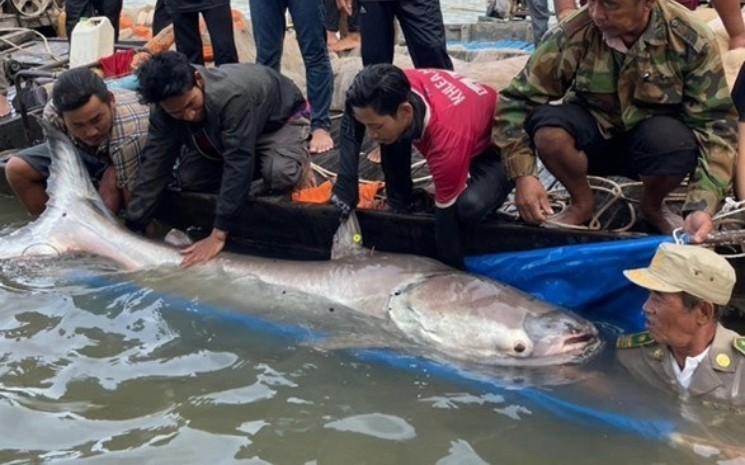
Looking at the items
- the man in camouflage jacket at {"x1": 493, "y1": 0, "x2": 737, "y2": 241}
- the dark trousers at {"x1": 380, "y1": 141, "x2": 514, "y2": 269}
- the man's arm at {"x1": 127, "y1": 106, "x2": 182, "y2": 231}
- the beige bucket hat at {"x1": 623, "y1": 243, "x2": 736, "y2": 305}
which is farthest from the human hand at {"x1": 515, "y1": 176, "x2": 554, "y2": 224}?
the man's arm at {"x1": 127, "y1": 106, "x2": 182, "y2": 231}

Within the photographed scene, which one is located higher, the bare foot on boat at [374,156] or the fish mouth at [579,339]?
the bare foot on boat at [374,156]

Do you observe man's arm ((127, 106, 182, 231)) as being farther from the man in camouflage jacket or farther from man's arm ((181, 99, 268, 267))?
the man in camouflage jacket

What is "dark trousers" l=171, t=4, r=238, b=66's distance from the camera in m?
6.66

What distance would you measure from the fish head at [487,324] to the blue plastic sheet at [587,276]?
20 cm

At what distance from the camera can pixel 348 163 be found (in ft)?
16.5

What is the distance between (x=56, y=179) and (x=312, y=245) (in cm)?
174

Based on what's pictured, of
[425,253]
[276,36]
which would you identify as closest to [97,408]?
[425,253]

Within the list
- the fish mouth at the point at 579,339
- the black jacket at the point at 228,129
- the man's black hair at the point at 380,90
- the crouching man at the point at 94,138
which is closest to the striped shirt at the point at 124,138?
the crouching man at the point at 94,138

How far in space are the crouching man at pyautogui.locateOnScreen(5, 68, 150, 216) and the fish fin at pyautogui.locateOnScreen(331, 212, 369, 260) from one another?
1.57m

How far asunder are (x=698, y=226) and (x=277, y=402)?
2.04 m

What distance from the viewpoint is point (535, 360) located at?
13.7 feet

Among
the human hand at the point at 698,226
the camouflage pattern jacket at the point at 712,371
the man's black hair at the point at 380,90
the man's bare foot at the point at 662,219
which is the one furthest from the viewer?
the man's bare foot at the point at 662,219

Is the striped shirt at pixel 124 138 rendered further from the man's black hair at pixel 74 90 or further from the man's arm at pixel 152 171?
the man's black hair at pixel 74 90

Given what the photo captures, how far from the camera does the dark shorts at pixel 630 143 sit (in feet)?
14.3
